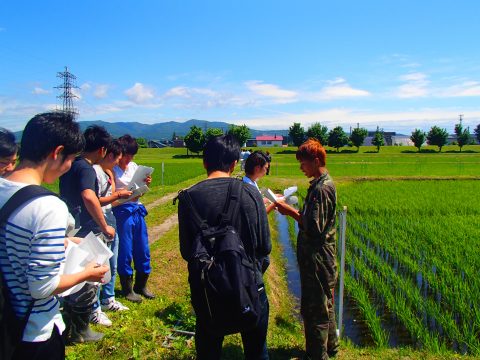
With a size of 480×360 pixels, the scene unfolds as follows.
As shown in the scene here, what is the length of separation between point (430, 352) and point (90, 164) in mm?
3180

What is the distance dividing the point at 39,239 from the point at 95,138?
1750mm

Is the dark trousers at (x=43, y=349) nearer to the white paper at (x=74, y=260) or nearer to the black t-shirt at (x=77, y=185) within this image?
the white paper at (x=74, y=260)

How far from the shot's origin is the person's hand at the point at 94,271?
5.54ft

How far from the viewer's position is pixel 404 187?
596 inches

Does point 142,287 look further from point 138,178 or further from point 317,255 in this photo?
point 317,255

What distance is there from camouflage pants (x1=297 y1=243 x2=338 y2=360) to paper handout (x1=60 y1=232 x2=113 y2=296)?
1.45 metres

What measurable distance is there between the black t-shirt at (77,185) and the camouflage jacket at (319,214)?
1641 mm

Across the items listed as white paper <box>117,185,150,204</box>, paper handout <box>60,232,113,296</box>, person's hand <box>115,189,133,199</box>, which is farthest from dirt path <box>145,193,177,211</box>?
paper handout <box>60,232,113,296</box>

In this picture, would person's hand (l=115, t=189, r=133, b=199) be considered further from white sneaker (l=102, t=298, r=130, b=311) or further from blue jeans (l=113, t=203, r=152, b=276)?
white sneaker (l=102, t=298, r=130, b=311)

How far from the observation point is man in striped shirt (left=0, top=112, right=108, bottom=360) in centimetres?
136

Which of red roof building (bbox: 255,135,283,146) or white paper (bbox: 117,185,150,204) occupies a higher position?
red roof building (bbox: 255,135,283,146)

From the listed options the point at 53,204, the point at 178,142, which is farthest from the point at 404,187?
the point at 178,142

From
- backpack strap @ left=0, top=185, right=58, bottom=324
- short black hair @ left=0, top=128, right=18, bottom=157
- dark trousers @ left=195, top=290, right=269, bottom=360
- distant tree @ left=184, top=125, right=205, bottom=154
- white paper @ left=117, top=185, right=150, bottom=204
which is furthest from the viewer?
distant tree @ left=184, top=125, right=205, bottom=154

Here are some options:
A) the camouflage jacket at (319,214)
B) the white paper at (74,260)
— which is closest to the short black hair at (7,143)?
the white paper at (74,260)
